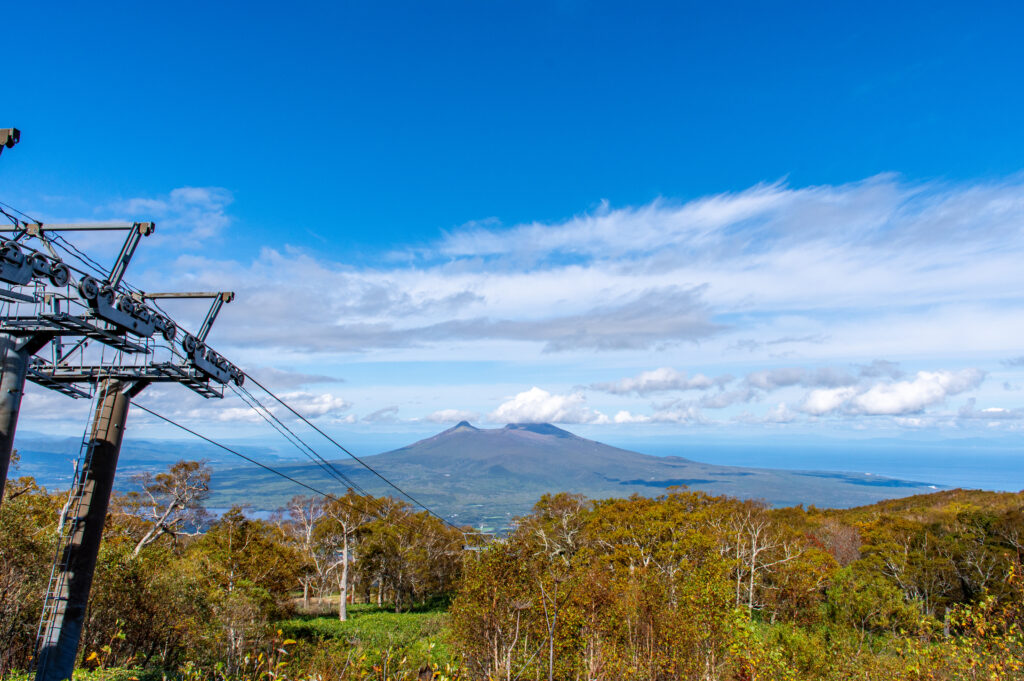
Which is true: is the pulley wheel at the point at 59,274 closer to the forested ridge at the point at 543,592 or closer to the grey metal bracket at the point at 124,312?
the grey metal bracket at the point at 124,312

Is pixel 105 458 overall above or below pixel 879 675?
above

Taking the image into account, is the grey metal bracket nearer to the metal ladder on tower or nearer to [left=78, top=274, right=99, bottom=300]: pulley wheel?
[left=78, top=274, right=99, bottom=300]: pulley wheel

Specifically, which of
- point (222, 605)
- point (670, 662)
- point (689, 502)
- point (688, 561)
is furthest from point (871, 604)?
point (222, 605)

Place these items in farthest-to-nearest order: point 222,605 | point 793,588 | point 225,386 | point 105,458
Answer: point 793,588, point 222,605, point 225,386, point 105,458

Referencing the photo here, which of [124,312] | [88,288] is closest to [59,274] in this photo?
[88,288]

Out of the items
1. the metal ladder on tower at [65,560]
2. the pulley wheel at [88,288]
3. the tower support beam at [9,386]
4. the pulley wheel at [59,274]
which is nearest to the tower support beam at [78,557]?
the metal ladder on tower at [65,560]

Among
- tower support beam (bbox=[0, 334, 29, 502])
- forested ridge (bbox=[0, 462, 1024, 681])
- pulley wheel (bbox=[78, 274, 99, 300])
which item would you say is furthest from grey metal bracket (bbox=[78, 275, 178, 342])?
forested ridge (bbox=[0, 462, 1024, 681])

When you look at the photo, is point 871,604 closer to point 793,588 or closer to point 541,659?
point 793,588
